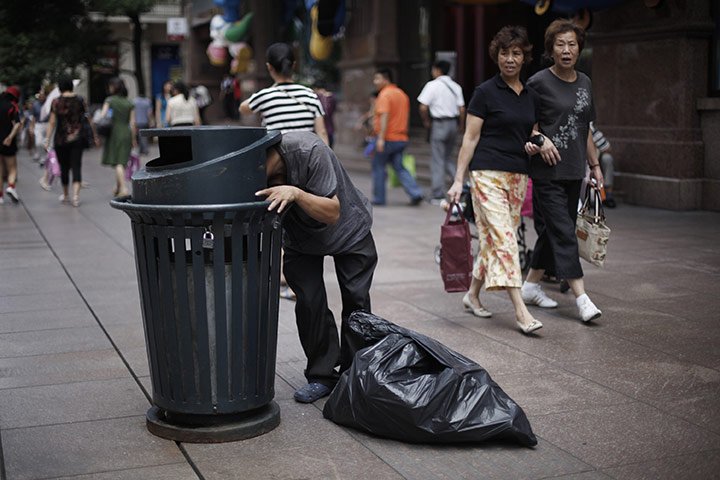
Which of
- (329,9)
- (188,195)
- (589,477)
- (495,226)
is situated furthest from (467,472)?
(329,9)

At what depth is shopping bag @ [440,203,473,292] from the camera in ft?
22.3

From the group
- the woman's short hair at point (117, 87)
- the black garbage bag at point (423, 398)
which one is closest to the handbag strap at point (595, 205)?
the black garbage bag at point (423, 398)

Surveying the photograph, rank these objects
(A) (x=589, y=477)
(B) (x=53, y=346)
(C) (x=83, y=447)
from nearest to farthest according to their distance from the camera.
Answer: (A) (x=589, y=477)
(C) (x=83, y=447)
(B) (x=53, y=346)

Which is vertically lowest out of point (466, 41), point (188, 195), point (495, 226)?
point (495, 226)

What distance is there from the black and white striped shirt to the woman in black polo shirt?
4.76 feet

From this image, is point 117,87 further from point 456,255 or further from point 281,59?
point 456,255

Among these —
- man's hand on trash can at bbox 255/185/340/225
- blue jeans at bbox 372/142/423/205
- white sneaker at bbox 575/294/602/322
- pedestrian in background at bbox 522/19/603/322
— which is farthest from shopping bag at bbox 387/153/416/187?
man's hand on trash can at bbox 255/185/340/225

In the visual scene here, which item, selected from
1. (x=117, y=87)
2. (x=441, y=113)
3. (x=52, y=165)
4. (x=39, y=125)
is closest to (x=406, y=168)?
(x=441, y=113)

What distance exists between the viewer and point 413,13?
20375mm

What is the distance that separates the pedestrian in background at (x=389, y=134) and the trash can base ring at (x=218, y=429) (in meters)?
9.07

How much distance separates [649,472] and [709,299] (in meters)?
3.58

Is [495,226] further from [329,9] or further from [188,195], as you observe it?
[329,9]

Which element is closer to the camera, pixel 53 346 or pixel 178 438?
pixel 178 438

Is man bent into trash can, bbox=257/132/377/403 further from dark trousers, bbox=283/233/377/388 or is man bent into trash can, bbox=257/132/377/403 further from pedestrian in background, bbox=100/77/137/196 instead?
pedestrian in background, bbox=100/77/137/196
